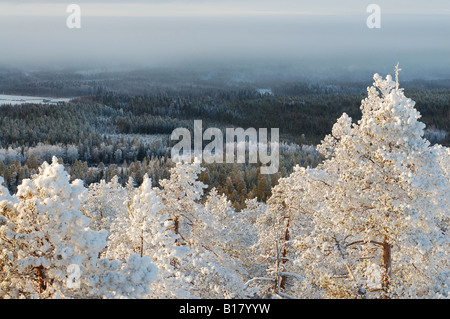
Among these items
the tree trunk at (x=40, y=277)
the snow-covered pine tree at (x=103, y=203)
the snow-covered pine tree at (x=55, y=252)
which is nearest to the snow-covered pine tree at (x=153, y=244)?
the snow-covered pine tree at (x=55, y=252)

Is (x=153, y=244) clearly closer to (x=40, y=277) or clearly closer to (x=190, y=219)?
(x=40, y=277)

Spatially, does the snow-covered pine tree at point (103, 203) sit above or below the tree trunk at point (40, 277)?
below

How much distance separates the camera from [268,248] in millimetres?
19484

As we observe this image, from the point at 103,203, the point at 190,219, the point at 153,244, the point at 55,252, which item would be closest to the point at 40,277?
the point at 55,252

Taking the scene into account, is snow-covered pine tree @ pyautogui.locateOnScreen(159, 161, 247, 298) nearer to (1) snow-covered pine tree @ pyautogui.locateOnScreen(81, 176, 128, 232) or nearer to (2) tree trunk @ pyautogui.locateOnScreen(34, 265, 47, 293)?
(2) tree trunk @ pyautogui.locateOnScreen(34, 265, 47, 293)

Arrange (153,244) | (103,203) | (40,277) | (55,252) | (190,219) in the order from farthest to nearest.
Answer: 1. (103,203)
2. (190,219)
3. (153,244)
4. (40,277)
5. (55,252)

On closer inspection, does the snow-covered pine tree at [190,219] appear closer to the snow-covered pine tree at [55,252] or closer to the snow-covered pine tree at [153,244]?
the snow-covered pine tree at [153,244]

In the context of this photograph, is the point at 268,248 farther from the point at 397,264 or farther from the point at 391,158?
the point at 391,158

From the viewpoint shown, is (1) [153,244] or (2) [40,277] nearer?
(2) [40,277]

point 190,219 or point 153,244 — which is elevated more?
point 153,244

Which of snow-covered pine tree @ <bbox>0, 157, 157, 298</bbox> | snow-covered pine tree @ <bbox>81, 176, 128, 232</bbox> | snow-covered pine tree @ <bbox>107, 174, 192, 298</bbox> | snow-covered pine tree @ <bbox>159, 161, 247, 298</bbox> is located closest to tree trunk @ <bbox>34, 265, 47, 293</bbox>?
snow-covered pine tree @ <bbox>0, 157, 157, 298</bbox>

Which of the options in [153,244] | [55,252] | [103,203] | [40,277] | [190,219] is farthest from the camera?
[103,203]
